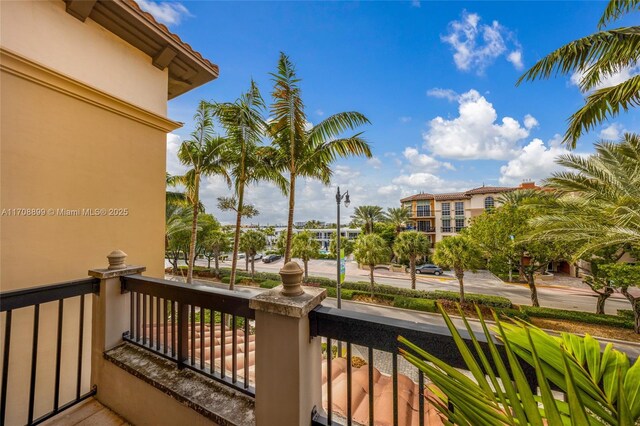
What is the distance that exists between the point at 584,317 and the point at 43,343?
1817cm

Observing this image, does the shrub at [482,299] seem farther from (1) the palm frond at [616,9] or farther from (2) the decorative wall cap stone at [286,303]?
(2) the decorative wall cap stone at [286,303]

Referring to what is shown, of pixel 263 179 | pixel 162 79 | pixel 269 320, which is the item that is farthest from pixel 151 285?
pixel 263 179

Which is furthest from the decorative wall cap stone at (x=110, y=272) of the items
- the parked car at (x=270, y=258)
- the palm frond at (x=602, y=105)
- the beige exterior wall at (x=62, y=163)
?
the parked car at (x=270, y=258)

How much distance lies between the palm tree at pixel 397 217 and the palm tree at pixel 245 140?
24730 mm

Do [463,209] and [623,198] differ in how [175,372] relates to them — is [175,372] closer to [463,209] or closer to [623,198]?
[623,198]

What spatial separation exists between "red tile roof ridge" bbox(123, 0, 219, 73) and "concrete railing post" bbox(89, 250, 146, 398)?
3891 mm

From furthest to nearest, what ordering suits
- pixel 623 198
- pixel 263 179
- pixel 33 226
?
pixel 263 179
pixel 623 198
pixel 33 226

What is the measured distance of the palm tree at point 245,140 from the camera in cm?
833

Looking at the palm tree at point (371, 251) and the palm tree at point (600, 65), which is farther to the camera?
the palm tree at point (371, 251)

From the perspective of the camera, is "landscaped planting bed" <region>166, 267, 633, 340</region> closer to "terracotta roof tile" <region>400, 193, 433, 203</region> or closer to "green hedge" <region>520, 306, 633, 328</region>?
"green hedge" <region>520, 306, 633, 328</region>

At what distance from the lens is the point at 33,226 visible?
126 inches

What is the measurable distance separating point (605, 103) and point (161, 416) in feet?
29.7

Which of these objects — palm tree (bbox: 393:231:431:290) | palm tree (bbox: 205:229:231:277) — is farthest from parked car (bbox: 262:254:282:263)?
palm tree (bbox: 393:231:431:290)

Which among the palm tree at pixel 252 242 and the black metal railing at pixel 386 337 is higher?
the black metal railing at pixel 386 337
